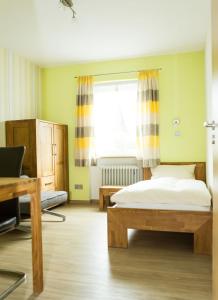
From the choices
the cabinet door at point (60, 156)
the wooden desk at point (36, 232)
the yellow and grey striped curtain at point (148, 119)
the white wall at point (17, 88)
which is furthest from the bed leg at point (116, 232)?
the white wall at point (17, 88)

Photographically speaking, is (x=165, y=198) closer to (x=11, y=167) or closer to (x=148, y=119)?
(x=11, y=167)

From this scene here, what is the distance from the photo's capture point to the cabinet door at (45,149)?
420 centimetres

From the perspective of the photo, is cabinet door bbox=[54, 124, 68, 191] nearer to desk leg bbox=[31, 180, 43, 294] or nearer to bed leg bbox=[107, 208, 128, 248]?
bed leg bbox=[107, 208, 128, 248]

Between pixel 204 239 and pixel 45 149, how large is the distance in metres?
2.82

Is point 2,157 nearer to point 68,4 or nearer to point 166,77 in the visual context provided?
point 68,4

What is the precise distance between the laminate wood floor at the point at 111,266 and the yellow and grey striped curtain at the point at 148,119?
1.73 meters

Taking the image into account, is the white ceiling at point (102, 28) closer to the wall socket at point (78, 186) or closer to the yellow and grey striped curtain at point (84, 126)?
the yellow and grey striped curtain at point (84, 126)

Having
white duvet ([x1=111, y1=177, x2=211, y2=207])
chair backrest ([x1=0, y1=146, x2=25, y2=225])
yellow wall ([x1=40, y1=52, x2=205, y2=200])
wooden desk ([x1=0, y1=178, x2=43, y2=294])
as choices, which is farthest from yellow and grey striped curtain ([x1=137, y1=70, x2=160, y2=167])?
wooden desk ([x1=0, y1=178, x2=43, y2=294])

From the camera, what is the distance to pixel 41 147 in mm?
4258

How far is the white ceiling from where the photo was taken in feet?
10.0

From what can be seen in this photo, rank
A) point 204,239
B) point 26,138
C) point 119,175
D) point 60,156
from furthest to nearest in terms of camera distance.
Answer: point 60,156 < point 119,175 < point 26,138 < point 204,239

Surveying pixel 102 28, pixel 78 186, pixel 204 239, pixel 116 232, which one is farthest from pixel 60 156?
pixel 204 239

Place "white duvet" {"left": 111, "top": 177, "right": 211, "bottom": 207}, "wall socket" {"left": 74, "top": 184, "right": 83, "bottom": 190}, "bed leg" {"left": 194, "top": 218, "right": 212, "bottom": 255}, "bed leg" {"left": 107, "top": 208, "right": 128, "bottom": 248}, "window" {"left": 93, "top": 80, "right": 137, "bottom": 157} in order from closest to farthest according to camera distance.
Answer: "bed leg" {"left": 194, "top": 218, "right": 212, "bottom": 255}, "white duvet" {"left": 111, "top": 177, "right": 211, "bottom": 207}, "bed leg" {"left": 107, "top": 208, "right": 128, "bottom": 248}, "window" {"left": 93, "top": 80, "right": 137, "bottom": 157}, "wall socket" {"left": 74, "top": 184, "right": 83, "bottom": 190}

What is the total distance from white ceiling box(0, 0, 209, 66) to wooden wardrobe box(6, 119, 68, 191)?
46.9 inches
